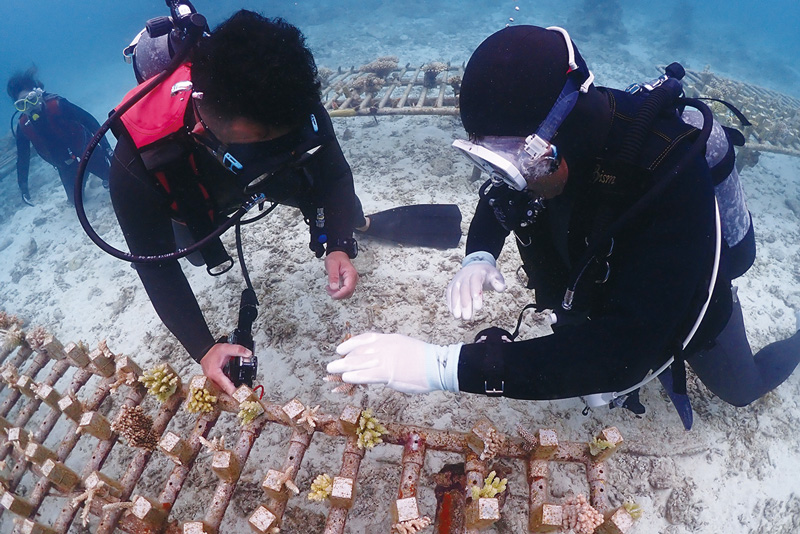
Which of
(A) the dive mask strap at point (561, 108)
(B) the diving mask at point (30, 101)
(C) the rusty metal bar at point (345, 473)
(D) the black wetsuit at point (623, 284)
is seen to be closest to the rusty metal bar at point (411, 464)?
(C) the rusty metal bar at point (345, 473)

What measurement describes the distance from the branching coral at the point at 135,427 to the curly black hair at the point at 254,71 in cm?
214

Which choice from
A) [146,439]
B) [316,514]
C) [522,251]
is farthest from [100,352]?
[522,251]

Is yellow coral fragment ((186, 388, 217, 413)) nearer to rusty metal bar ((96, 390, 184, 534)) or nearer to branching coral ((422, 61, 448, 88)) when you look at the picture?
rusty metal bar ((96, 390, 184, 534))

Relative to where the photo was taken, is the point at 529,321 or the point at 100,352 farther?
the point at 529,321

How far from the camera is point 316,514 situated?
10.2ft

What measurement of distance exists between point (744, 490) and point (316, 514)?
376 centimetres

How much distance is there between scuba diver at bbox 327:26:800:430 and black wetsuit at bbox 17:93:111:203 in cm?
1045

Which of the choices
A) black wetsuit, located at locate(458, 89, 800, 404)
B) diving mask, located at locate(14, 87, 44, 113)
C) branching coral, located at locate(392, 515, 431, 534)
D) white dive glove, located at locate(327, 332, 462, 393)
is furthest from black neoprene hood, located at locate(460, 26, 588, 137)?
diving mask, located at locate(14, 87, 44, 113)

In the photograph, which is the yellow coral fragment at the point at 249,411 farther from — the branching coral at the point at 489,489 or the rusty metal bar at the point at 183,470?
the branching coral at the point at 489,489

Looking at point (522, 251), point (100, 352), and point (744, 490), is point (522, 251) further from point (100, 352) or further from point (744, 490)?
point (100, 352)

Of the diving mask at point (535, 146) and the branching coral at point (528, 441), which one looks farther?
the branching coral at point (528, 441)

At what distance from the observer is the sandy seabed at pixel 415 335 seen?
3.26 meters

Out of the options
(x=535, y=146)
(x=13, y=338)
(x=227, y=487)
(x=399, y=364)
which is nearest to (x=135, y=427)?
(x=227, y=487)

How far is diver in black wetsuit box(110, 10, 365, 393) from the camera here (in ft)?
6.71
